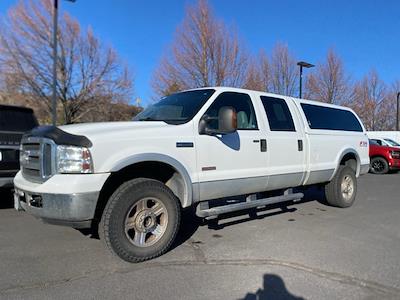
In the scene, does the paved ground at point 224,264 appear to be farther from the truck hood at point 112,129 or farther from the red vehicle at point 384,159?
the red vehicle at point 384,159

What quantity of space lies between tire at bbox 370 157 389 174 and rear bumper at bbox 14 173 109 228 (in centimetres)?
1506

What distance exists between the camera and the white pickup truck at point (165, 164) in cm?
401

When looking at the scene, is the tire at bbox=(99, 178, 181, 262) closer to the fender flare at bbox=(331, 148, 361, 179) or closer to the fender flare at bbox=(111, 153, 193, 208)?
the fender flare at bbox=(111, 153, 193, 208)

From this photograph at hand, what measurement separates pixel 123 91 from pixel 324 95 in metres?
14.2

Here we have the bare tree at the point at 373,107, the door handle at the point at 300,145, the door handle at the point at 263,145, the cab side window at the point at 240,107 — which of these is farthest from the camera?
the bare tree at the point at 373,107

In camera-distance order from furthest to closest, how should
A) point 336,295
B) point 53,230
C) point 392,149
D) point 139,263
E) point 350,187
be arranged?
point 392,149 → point 350,187 → point 53,230 → point 139,263 → point 336,295

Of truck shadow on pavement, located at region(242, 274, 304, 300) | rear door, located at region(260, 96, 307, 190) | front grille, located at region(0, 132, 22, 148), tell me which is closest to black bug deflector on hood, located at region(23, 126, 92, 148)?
truck shadow on pavement, located at region(242, 274, 304, 300)

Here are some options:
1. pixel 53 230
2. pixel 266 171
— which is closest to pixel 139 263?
pixel 53 230

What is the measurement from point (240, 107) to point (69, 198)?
2.80 meters

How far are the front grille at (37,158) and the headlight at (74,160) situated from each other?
0.33 feet

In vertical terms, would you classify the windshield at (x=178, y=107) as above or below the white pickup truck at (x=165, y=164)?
above

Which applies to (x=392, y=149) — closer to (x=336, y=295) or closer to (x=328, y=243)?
(x=328, y=243)

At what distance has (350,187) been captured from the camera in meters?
7.71

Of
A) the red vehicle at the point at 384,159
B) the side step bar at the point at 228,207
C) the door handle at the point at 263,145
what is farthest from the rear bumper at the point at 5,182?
the red vehicle at the point at 384,159
